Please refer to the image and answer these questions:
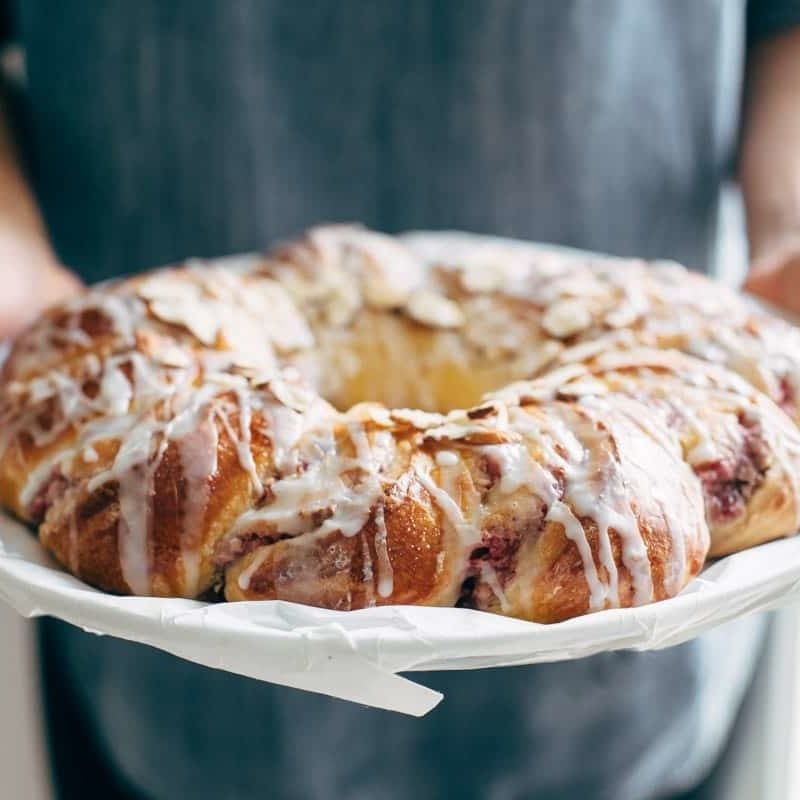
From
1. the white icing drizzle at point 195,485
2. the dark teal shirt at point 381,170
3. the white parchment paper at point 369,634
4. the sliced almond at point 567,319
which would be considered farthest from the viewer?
the dark teal shirt at point 381,170

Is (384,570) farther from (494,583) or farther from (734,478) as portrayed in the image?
(734,478)

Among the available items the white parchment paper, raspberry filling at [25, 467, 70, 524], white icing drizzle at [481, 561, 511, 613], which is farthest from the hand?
white icing drizzle at [481, 561, 511, 613]

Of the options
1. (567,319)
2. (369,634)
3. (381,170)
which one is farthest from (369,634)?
(381,170)

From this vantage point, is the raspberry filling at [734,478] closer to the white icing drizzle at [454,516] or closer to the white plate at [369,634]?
the white plate at [369,634]

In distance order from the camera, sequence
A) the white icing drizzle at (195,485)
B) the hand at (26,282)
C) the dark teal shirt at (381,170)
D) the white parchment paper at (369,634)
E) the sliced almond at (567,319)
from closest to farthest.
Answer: the white parchment paper at (369,634)
the white icing drizzle at (195,485)
the sliced almond at (567,319)
the hand at (26,282)
the dark teal shirt at (381,170)

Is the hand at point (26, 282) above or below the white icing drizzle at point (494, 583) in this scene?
above

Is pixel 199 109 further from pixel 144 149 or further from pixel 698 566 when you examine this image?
pixel 698 566

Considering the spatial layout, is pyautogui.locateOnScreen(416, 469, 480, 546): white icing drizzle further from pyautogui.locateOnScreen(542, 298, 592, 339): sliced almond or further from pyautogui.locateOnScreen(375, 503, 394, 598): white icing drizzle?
pyautogui.locateOnScreen(542, 298, 592, 339): sliced almond

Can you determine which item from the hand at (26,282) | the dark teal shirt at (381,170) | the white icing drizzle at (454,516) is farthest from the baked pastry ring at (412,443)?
the dark teal shirt at (381,170)
